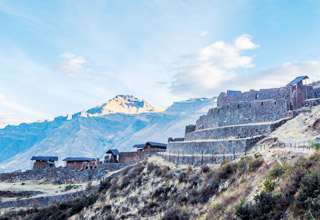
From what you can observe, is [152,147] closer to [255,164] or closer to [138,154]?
[138,154]

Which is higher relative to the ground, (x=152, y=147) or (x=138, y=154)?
(x=152, y=147)

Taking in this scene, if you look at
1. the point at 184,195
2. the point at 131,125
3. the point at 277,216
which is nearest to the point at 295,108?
the point at 184,195

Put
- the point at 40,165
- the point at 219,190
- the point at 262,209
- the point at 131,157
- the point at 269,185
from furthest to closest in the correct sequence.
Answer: the point at 40,165
the point at 131,157
the point at 219,190
the point at 269,185
the point at 262,209

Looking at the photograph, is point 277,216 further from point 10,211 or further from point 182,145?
point 10,211

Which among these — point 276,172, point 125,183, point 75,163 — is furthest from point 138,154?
point 276,172

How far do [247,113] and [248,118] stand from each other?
932mm

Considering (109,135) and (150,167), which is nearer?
(150,167)

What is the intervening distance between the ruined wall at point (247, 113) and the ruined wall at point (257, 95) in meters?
3.16

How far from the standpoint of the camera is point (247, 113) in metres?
35.7

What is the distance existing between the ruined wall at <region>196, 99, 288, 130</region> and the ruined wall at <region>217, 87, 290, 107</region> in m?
3.16

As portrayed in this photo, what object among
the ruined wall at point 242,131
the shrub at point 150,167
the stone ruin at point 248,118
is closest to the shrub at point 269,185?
the stone ruin at point 248,118

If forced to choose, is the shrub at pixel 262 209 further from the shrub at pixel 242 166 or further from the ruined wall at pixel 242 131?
the ruined wall at pixel 242 131

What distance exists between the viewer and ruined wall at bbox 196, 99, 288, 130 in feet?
107

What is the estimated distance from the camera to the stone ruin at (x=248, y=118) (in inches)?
1144
